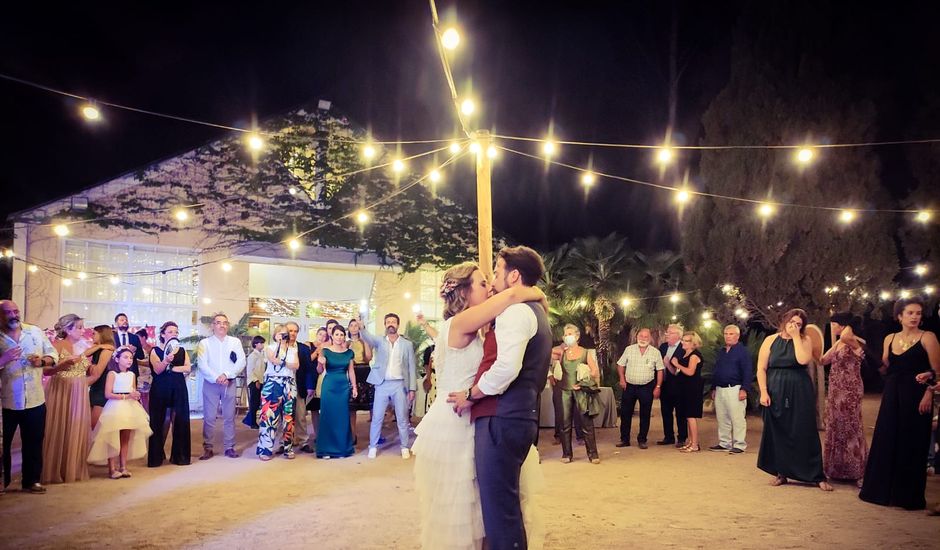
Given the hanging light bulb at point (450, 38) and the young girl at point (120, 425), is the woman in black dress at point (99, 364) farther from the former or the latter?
the hanging light bulb at point (450, 38)

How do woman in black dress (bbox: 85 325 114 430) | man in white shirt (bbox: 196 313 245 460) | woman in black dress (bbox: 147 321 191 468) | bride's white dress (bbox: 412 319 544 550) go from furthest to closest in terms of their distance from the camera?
man in white shirt (bbox: 196 313 245 460)
woman in black dress (bbox: 147 321 191 468)
woman in black dress (bbox: 85 325 114 430)
bride's white dress (bbox: 412 319 544 550)

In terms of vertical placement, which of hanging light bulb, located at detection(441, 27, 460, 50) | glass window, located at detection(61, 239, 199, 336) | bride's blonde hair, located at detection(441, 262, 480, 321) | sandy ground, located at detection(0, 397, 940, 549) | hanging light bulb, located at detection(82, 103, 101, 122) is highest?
hanging light bulb, located at detection(441, 27, 460, 50)

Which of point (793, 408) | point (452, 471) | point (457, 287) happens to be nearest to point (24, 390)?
point (457, 287)

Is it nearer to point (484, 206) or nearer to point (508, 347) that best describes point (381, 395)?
point (484, 206)

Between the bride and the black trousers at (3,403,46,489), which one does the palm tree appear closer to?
the black trousers at (3,403,46,489)

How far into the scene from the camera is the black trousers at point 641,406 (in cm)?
1017

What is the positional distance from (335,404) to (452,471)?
5.80 m

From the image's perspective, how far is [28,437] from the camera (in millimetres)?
6793

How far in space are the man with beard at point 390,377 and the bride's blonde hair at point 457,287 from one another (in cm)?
498

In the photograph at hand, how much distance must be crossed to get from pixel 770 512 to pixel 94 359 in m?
7.94

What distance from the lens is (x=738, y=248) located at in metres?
15.6

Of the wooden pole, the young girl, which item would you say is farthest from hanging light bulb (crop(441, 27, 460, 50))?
the young girl

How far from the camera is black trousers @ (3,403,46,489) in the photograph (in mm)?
6719

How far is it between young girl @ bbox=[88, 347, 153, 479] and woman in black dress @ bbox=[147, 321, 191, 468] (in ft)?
0.93
